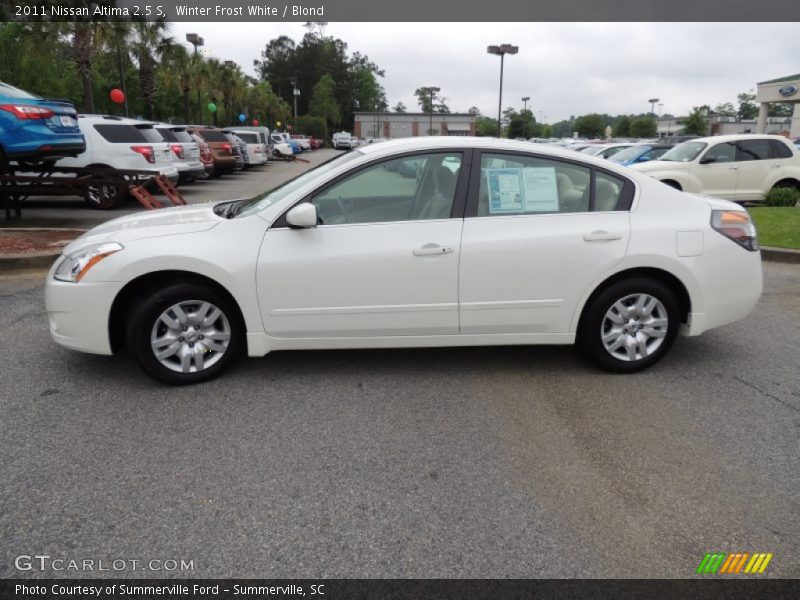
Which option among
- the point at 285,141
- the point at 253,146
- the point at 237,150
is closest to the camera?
the point at 237,150

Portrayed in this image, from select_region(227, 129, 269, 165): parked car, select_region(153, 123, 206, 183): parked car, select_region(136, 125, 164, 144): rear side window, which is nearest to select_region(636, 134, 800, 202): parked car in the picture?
select_region(136, 125, 164, 144): rear side window

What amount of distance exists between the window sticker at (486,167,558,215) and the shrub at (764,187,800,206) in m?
10.1

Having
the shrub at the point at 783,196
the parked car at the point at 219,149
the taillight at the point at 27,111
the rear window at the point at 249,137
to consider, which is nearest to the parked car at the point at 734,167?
the shrub at the point at 783,196

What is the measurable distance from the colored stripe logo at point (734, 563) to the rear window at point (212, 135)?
820 inches

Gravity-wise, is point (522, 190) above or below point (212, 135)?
below

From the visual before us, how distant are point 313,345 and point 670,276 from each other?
2497mm

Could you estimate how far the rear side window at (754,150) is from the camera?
12.4 meters

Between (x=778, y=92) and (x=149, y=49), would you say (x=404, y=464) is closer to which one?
(x=149, y=49)

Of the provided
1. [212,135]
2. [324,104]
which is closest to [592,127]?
[324,104]

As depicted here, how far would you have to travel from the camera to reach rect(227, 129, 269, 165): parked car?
26.3 m

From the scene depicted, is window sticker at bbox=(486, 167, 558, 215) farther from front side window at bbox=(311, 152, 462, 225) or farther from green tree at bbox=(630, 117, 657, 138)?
green tree at bbox=(630, 117, 657, 138)

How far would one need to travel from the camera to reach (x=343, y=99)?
11225cm

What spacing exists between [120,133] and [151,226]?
988 cm

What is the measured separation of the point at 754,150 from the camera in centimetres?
1244
